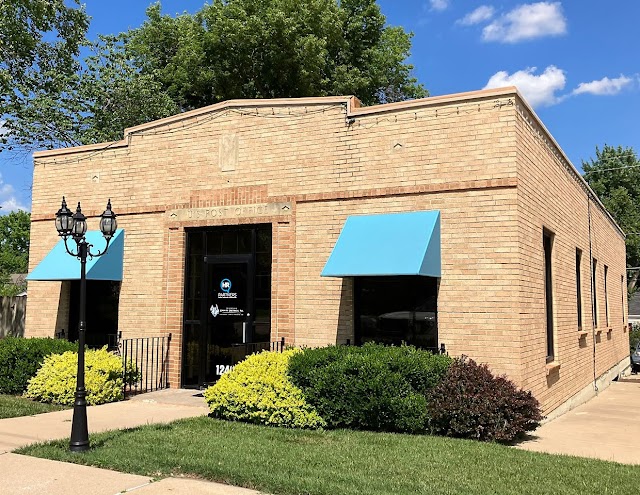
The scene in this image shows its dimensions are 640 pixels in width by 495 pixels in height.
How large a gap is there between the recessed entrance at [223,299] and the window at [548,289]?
520cm

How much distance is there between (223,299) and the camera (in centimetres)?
1160

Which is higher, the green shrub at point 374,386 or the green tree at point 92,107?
the green tree at point 92,107

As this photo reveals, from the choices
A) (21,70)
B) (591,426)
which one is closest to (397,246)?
(591,426)

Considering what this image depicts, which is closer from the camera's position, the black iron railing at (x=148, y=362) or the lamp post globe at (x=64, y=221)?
the lamp post globe at (x=64, y=221)

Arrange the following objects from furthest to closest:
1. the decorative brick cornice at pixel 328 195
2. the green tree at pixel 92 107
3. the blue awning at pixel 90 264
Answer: the green tree at pixel 92 107 → the blue awning at pixel 90 264 → the decorative brick cornice at pixel 328 195

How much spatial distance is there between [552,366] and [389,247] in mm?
3804

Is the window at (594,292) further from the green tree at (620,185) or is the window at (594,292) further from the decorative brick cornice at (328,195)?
the green tree at (620,185)

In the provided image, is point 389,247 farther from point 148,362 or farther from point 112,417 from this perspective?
point 148,362

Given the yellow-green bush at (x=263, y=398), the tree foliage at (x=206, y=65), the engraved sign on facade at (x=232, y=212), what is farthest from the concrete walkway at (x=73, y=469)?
→ the tree foliage at (x=206, y=65)

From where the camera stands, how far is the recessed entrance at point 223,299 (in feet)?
36.8

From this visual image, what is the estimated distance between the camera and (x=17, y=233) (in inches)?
2469

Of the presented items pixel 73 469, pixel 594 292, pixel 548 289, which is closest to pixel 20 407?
pixel 73 469

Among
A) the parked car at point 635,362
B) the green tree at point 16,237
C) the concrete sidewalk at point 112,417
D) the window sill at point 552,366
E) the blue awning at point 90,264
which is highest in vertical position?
the green tree at point 16,237

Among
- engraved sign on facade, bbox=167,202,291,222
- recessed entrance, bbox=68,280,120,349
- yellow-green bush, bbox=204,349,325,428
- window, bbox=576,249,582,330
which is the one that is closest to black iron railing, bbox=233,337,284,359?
yellow-green bush, bbox=204,349,325,428
